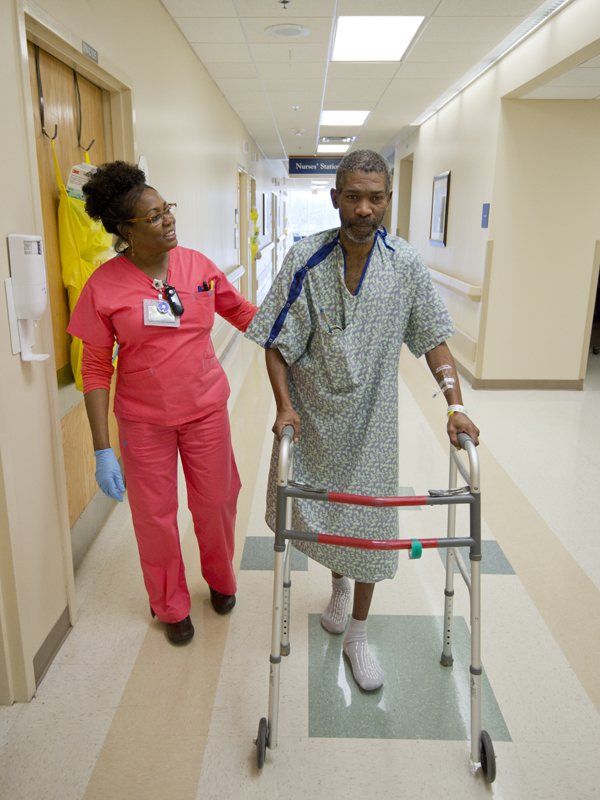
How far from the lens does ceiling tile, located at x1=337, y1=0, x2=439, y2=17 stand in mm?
3621

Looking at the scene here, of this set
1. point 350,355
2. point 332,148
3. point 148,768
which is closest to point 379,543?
point 350,355

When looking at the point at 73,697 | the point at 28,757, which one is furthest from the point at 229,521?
the point at 28,757

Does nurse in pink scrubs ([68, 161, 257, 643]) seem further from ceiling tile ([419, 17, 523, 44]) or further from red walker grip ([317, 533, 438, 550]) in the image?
ceiling tile ([419, 17, 523, 44])

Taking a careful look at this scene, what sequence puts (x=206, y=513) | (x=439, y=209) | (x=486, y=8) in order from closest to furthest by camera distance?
(x=206, y=513) → (x=486, y=8) → (x=439, y=209)

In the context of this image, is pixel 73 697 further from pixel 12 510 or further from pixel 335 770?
pixel 335 770

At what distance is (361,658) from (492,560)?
94 cm

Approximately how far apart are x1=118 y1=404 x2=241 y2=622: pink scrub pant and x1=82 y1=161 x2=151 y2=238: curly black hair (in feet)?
2.07

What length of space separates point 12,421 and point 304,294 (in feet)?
2.96

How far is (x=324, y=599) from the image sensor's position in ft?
7.73

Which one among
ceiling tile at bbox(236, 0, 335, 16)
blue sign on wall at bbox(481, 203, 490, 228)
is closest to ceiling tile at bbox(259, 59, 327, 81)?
ceiling tile at bbox(236, 0, 335, 16)

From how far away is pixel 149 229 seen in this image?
177 cm

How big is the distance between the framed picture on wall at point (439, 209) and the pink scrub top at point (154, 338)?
5.29m

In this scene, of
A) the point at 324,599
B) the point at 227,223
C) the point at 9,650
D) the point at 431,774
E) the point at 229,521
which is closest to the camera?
the point at 431,774

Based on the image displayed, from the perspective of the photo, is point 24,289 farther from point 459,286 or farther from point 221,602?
point 459,286
